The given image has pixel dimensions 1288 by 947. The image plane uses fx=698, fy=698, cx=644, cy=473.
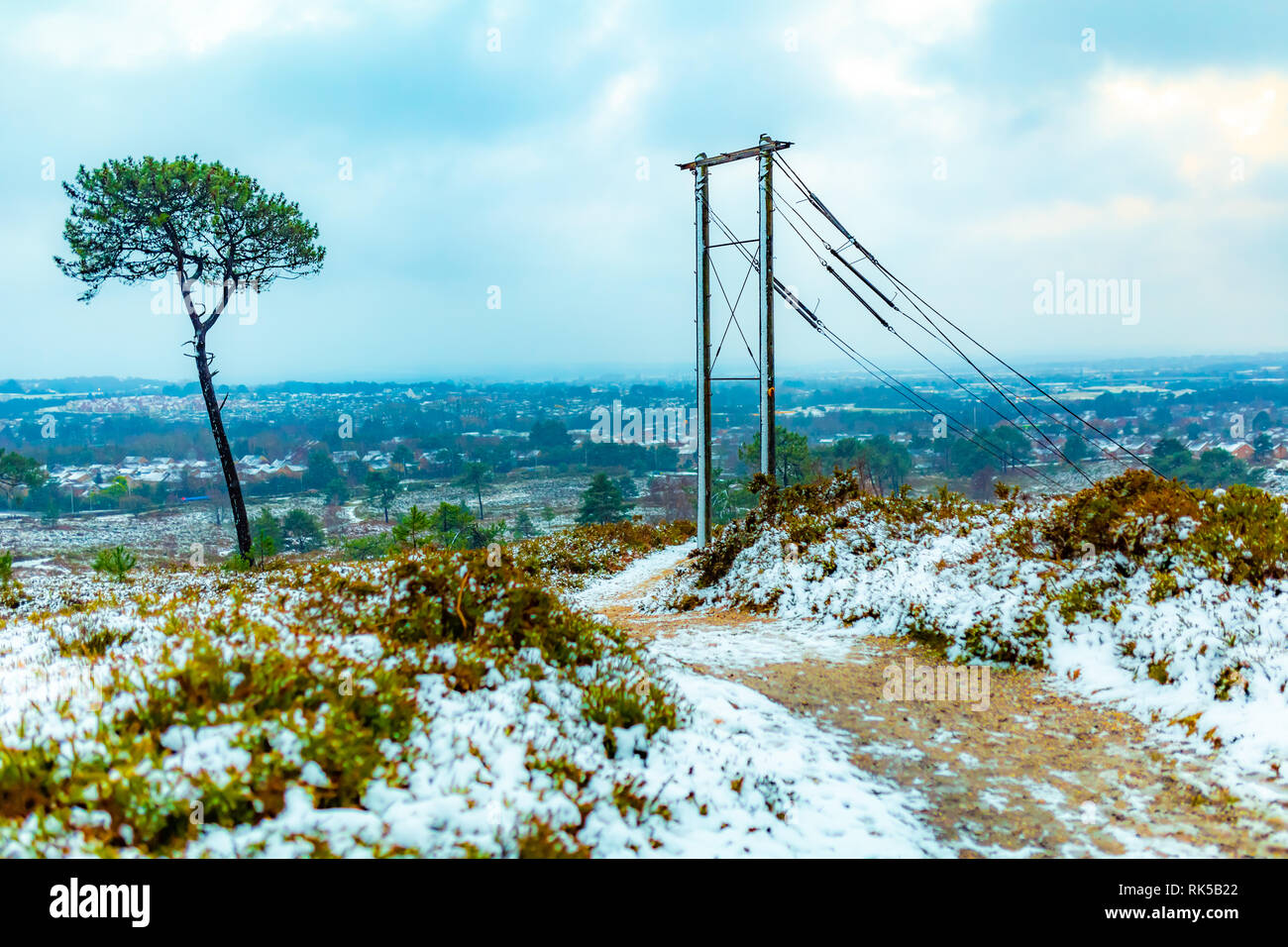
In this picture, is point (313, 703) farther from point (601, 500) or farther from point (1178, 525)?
point (601, 500)

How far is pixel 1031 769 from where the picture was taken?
532 cm

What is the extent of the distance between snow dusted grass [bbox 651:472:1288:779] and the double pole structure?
395cm

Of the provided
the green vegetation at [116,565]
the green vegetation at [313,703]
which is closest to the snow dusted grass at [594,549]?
the green vegetation at [116,565]

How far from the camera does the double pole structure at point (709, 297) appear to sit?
15.5 metres

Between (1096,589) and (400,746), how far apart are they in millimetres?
7779

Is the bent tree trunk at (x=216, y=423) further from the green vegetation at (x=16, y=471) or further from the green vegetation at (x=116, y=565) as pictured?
the green vegetation at (x=16, y=471)

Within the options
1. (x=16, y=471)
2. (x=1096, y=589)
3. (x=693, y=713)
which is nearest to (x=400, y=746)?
(x=693, y=713)

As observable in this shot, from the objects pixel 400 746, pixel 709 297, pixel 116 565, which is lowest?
pixel 116 565

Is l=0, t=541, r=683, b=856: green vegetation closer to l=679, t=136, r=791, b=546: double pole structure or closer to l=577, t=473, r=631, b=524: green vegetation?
l=679, t=136, r=791, b=546: double pole structure

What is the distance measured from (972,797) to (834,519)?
322 inches

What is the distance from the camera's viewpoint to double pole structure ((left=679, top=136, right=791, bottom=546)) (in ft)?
50.7

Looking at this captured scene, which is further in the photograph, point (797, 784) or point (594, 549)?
point (594, 549)
